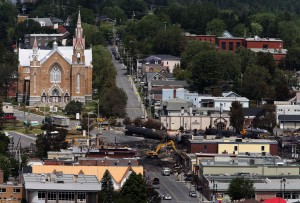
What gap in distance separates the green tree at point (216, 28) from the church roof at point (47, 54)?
24911mm

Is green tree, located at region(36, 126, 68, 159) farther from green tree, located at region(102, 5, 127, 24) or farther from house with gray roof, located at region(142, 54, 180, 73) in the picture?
green tree, located at region(102, 5, 127, 24)

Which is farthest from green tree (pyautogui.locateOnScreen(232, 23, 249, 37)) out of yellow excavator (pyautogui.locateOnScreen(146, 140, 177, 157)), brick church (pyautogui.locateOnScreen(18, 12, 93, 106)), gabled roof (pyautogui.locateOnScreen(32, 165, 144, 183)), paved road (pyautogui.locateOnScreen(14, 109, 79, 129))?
gabled roof (pyautogui.locateOnScreen(32, 165, 144, 183))

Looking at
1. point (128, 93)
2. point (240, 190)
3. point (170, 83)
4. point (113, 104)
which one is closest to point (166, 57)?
point (170, 83)

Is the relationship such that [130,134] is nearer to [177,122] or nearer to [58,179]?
[177,122]

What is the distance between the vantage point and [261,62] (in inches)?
3563

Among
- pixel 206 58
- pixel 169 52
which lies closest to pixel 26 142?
pixel 206 58

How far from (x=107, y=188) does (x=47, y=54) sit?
96.2 ft

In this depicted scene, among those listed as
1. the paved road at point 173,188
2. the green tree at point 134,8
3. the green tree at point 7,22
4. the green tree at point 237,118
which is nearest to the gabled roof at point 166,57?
the green tree at point 7,22

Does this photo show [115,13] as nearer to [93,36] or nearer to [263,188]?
[93,36]

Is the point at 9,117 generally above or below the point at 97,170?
above

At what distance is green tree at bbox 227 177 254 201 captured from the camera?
A: 181ft

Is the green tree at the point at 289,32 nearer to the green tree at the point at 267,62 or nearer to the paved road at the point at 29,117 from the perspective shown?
the green tree at the point at 267,62

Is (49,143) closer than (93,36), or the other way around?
(49,143)

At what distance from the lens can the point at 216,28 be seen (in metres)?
108
